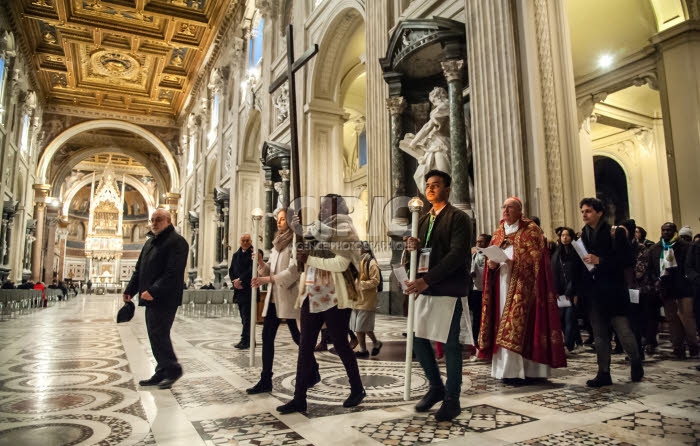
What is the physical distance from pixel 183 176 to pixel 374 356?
24.8m

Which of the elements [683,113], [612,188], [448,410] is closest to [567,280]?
[448,410]

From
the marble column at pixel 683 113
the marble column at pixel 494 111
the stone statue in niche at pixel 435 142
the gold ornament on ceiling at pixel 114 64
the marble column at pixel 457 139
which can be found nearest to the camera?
the marble column at pixel 494 111

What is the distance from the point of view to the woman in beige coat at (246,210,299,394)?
297 centimetres

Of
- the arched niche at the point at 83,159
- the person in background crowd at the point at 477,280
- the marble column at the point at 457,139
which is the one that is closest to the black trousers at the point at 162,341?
the person in background crowd at the point at 477,280

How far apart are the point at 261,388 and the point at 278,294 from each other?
59cm

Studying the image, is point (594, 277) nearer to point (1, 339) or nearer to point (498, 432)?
point (498, 432)

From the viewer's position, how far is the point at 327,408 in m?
2.58

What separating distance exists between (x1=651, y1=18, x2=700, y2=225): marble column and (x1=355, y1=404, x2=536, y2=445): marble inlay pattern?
7.50 meters

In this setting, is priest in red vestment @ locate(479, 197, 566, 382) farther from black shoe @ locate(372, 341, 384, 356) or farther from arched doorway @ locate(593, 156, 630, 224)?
arched doorway @ locate(593, 156, 630, 224)

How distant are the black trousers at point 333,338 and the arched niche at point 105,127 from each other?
2674 cm

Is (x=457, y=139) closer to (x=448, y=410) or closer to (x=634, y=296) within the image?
(x=634, y=296)

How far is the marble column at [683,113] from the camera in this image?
7902mm

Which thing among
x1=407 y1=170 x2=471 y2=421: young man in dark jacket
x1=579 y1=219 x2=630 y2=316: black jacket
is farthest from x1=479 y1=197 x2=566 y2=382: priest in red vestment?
x1=407 y1=170 x2=471 y2=421: young man in dark jacket

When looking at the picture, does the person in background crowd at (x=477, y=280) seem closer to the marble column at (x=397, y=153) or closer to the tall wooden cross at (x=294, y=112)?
the tall wooden cross at (x=294, y=112)
